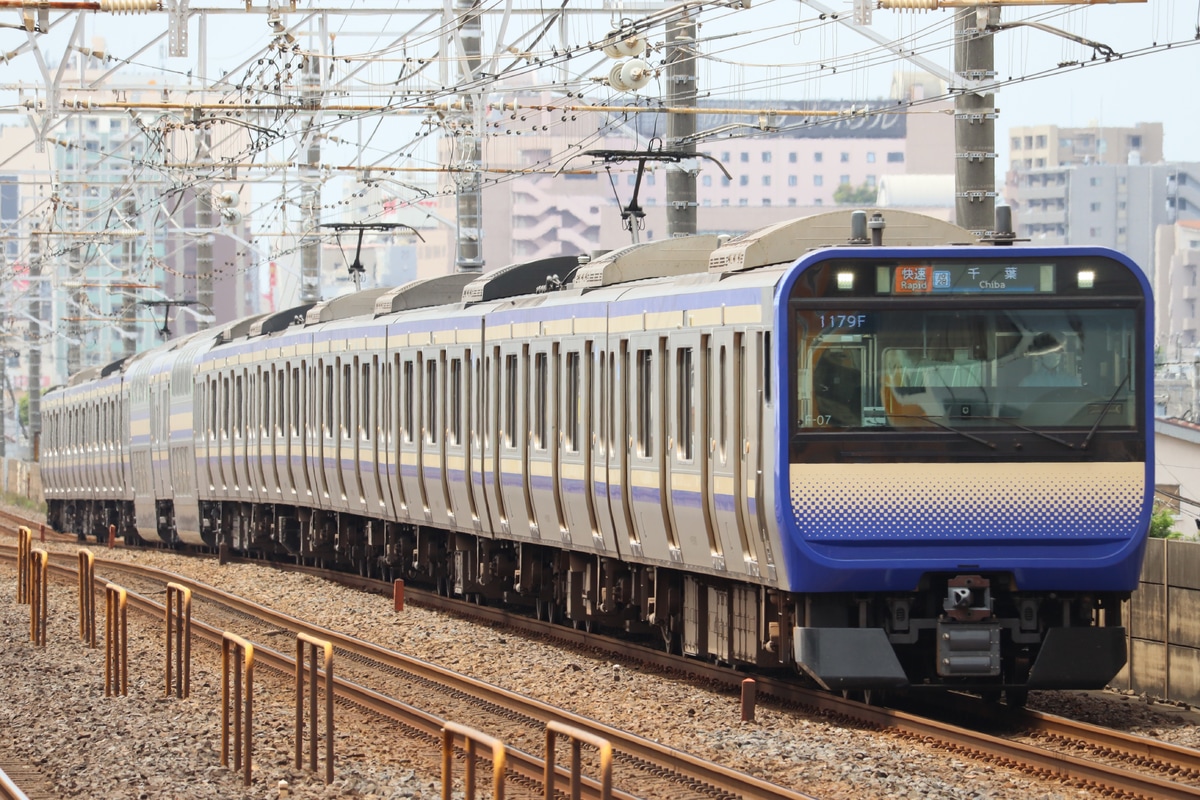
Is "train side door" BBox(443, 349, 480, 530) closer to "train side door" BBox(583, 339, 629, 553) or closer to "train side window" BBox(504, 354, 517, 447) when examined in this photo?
"train side window" BBox(504, 354, 517, 447)

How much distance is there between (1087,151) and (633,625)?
6255 inches

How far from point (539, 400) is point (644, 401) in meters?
2.64

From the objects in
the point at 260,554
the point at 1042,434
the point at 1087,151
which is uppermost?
the point at 1087,151

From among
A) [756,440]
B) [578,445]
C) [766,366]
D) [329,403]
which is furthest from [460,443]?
[766,366]

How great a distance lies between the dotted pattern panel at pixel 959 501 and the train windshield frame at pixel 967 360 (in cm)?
9

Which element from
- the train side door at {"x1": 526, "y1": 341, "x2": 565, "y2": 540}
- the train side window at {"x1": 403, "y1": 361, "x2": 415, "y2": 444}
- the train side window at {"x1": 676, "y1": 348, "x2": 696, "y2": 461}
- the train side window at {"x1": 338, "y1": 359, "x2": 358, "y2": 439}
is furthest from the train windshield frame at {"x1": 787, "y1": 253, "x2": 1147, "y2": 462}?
the train side window at {"x1": 338, "y1": 359, "x2": 358, "y2": 439}

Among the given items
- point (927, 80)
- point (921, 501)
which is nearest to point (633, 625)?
point (921, 501)

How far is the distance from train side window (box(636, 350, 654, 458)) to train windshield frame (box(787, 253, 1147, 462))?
105 inches

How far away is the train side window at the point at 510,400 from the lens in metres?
18.0

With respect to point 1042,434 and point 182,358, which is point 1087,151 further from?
point 1042,434

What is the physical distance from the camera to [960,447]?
12.1 meters

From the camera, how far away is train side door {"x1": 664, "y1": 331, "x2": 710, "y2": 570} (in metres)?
13.6

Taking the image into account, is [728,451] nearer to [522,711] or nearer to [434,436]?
[522,711]

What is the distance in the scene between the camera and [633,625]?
16469mm
